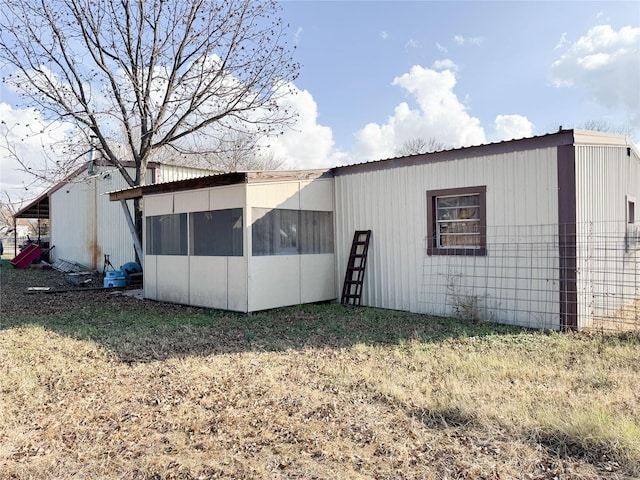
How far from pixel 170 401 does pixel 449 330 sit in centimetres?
425

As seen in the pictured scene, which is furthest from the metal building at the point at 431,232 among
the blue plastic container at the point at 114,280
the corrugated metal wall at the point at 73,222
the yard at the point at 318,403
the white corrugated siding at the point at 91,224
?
the corrugated metal wall at the point at 73,222

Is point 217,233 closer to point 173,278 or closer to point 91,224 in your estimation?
point 173,278

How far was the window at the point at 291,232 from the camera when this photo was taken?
318 inches

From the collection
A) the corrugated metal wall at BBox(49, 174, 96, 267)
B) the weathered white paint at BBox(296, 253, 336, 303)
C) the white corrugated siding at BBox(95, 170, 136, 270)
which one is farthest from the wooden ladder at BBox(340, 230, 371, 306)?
the corrugated metal wall at BBox(49, 174, 96, 267)

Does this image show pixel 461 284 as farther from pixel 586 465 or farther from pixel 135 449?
pixel 135 449

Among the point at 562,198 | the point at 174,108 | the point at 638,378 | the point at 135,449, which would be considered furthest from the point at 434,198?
the point at 174,108

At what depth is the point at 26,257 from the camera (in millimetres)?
18562

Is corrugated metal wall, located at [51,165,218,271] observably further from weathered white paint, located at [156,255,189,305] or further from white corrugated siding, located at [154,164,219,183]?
weathered white paint, located at [156,255,189,305]

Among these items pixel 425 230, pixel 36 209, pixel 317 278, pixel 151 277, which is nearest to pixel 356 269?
pixel 317 278

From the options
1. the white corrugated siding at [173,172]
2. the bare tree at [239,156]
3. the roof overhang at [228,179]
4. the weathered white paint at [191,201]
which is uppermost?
the bare tree at [239,156]

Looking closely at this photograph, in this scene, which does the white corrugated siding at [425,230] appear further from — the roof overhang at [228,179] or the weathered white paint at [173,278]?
the weathered white paint at [173,278]

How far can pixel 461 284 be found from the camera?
7.55m

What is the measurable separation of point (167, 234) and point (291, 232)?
2.94 meters

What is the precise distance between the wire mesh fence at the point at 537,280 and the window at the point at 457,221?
12 cm
